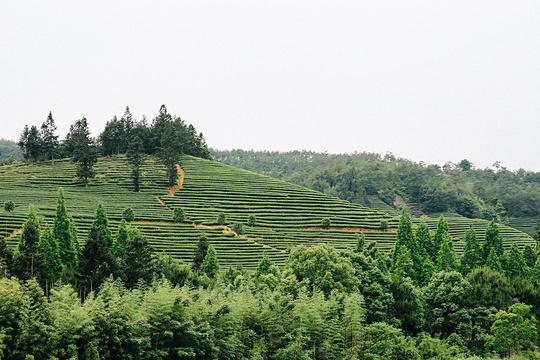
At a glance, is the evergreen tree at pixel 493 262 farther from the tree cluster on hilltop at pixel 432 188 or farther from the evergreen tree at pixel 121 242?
the tree cluster on hilltop at pixel 432 188

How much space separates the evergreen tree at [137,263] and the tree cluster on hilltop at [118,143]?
46.3m

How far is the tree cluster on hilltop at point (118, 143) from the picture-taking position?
87438mm

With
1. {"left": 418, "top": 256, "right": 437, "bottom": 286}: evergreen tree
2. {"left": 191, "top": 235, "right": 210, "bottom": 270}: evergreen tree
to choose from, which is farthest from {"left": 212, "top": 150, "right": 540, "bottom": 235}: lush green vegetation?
{"left": 191, "top": 235, "right": 210, "bottom": 270}: evergreen tree

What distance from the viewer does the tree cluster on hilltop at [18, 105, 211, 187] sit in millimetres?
87438

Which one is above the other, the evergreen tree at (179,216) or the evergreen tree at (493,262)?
the evergreen tree at (179,216)

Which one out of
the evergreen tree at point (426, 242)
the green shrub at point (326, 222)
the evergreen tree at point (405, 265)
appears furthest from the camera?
the green shrub at point (326, 222)

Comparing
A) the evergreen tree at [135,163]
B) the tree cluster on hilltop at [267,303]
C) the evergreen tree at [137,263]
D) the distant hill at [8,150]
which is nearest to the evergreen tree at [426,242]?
the tree cluster on hilltop at [267,303]

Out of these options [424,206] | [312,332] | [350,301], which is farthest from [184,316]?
[424,206]

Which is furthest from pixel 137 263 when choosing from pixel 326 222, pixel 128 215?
pixel 326 222

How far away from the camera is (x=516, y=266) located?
53719 millimetres

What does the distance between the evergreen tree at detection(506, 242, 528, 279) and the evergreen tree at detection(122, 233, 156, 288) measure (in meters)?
35.8

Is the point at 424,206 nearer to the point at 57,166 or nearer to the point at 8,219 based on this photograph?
the point at 57,166

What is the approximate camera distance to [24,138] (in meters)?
98.6

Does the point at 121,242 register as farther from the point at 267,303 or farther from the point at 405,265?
the point at 405,265
